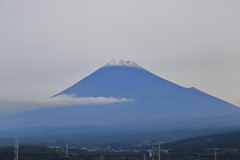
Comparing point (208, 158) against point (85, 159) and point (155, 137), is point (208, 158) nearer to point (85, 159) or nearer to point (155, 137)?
point (85, 159)

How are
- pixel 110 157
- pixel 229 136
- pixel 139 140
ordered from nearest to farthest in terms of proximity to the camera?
pixel 110 157 < pixel 229 136 < pixel 139 140

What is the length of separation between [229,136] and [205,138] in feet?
19.8

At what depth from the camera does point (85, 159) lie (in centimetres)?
8212

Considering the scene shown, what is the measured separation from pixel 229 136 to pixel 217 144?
15.7m

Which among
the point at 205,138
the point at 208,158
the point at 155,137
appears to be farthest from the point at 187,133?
the point at 208,158

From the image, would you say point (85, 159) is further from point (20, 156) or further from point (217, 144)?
point (217, 144)

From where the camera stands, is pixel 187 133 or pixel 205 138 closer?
pixel 205 138

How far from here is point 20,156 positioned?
260 ft

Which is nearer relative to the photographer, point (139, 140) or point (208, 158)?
point (208, 158)

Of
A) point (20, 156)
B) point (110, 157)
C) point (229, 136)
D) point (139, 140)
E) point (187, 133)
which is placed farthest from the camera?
point (187, 133)

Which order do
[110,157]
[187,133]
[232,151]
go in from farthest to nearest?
[187,133] → [232,151] → [110,157]

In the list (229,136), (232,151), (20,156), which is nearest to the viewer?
(20,156)

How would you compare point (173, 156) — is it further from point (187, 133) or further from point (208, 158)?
point (187, 133)

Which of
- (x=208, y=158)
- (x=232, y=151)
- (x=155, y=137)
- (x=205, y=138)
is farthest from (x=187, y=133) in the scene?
(x=208, y=158)
